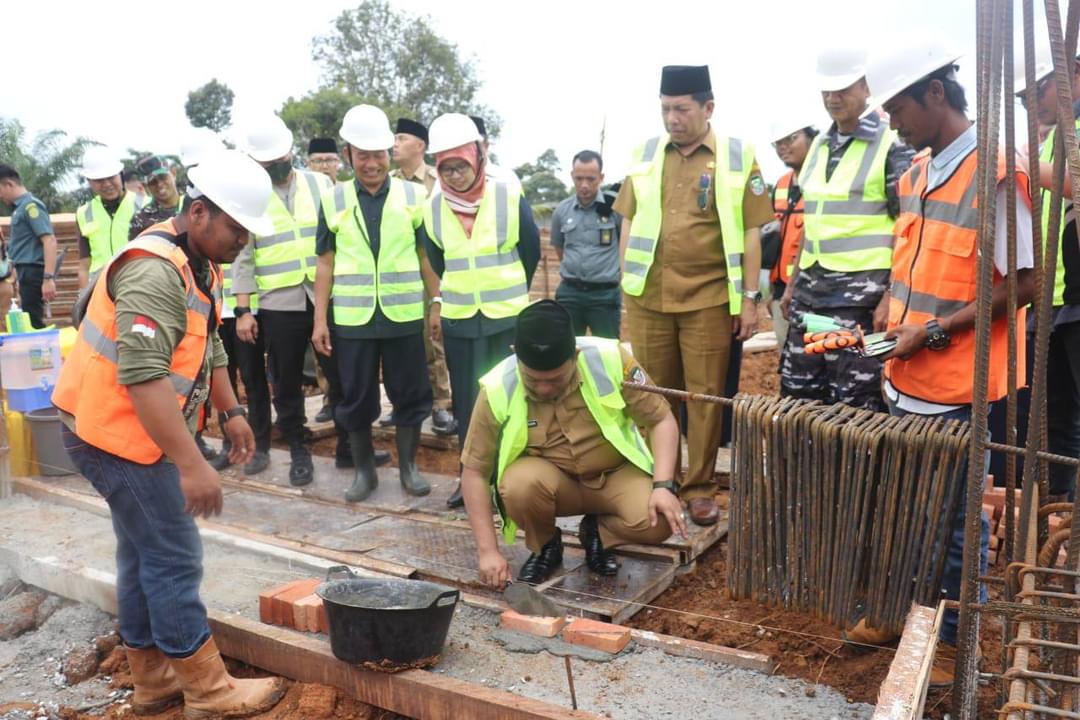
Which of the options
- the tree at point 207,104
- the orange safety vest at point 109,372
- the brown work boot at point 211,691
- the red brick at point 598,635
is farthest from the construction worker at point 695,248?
the tree at point 207,104

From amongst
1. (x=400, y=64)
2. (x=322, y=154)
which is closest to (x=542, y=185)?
(x=400, y=64)

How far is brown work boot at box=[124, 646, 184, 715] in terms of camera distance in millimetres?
3277

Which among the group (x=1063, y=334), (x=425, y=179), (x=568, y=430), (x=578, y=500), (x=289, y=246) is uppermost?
(x=425, y=179)

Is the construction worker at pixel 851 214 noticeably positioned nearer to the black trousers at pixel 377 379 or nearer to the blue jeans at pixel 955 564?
the blue jeans at pixel 955 564

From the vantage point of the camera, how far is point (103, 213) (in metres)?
6.86

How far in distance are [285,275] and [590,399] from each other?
2.61m

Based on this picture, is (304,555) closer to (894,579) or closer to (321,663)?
(321,663)

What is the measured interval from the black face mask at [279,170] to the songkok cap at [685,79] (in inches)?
96.5

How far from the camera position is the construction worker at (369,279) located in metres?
5.28

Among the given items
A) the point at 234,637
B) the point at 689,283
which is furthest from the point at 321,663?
the point at 689,283

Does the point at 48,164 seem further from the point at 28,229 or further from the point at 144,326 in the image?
the point at 144,326

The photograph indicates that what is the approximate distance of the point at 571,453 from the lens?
13.2ft

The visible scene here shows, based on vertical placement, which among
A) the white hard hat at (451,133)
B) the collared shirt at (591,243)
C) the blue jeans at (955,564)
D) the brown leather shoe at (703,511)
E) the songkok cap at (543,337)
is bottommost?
the brown leather shoe at (703,511)

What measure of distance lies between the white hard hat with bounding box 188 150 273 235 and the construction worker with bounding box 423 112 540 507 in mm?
2062
